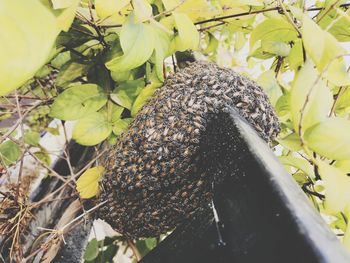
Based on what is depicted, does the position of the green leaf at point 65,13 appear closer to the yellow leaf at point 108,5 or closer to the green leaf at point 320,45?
the yellow leaf at point 108,5

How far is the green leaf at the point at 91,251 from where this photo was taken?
1.15 metres

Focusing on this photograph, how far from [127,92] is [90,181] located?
22 cm

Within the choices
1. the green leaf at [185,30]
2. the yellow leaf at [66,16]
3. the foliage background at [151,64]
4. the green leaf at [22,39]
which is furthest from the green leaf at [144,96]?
the green leaf at [22,39]

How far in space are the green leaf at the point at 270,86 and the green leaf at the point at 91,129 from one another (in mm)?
381

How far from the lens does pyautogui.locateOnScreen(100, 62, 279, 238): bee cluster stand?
2.04 ft

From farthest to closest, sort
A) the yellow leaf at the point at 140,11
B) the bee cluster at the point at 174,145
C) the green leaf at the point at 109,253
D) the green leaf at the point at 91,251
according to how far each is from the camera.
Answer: the green leaf at the point at 109,253, the green leaf at the point at 91,251, the bee cluster at the point at 174,145, the yellow leaf at the point at 140,11

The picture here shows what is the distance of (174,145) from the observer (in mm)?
625

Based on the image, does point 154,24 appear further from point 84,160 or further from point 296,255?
point 84,160

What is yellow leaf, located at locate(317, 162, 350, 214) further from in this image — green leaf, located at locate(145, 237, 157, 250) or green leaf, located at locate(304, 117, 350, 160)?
green leaf, located at locate(145, 237, 157, 250)

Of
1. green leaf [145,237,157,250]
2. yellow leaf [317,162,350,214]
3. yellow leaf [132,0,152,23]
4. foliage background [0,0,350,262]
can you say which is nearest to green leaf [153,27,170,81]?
foliage background [0,0,350,262]

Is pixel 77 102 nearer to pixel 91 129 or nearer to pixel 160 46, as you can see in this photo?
pixel 91 129

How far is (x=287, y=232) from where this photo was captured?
1.15 ft

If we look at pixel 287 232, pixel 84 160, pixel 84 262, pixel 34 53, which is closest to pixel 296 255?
pixel 287 232

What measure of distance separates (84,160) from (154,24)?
876mm
